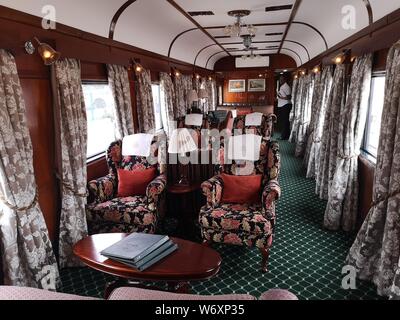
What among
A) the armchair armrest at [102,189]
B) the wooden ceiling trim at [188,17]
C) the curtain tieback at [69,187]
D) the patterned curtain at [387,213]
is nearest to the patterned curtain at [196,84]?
the wooden ceiling trim at [188,17]

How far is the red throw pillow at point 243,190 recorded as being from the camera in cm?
343

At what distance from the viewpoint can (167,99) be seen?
6715 mm

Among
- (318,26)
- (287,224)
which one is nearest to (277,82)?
(318,26)

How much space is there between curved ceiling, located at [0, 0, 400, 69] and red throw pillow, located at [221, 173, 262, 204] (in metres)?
2.16

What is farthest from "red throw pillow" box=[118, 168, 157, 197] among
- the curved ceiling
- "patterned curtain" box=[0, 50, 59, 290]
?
the curved ceiling

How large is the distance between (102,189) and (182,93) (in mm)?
4906

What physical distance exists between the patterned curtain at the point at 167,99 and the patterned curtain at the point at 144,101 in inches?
41.5

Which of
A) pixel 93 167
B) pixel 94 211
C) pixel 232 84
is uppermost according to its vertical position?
pixel 232 84

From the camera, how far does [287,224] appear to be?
3990mm

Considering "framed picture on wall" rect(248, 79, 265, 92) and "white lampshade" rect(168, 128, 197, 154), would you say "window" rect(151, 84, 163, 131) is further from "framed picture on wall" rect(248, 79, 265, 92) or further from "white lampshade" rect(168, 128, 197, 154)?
"framed picture on wall" rect(248, 79, 265, 92)

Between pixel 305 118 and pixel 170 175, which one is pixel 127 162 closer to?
pixel 170 175

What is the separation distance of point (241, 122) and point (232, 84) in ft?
27.0
